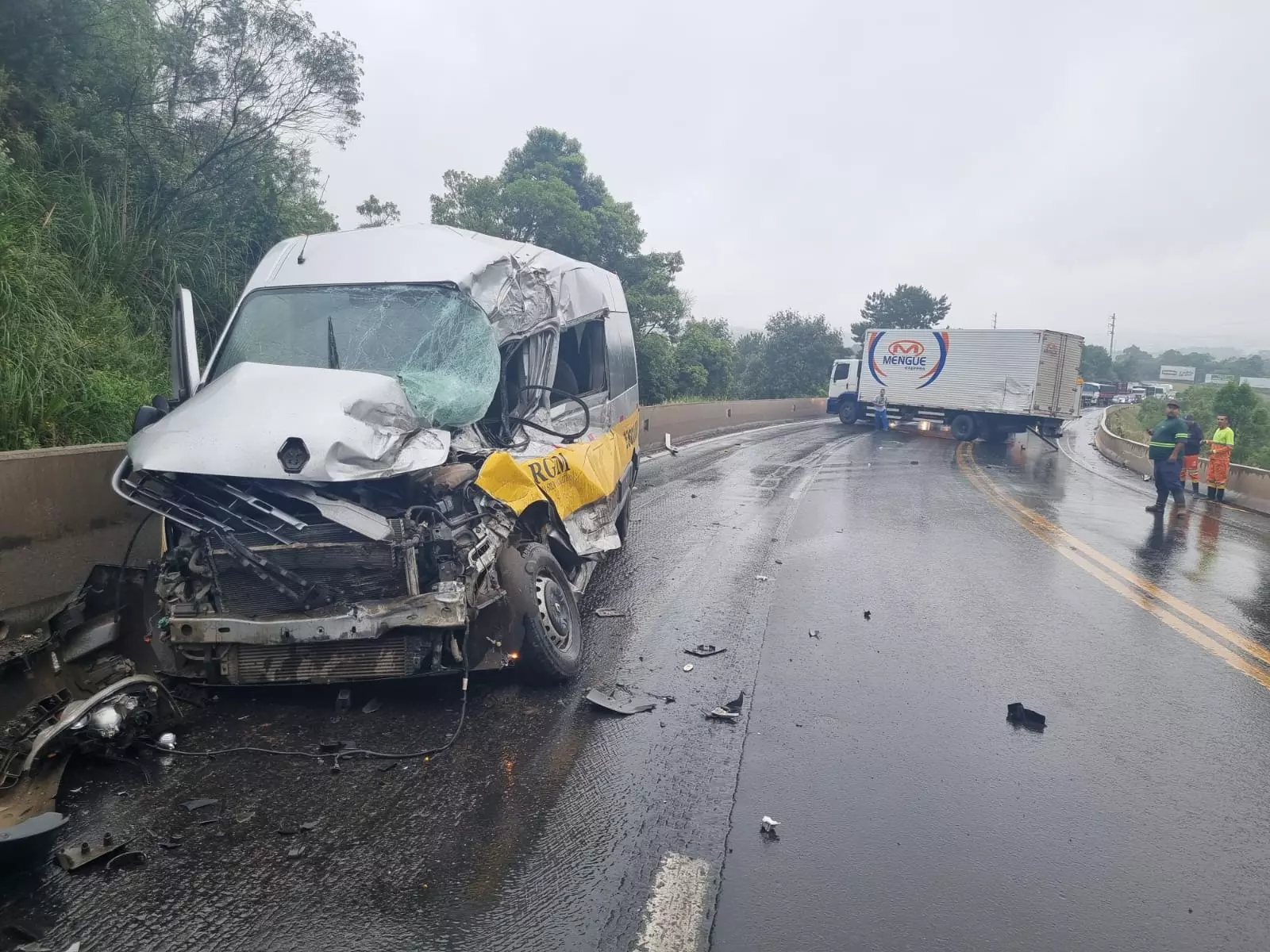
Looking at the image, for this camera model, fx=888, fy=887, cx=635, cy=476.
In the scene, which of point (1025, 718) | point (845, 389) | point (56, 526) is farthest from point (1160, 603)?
point (845, 389)

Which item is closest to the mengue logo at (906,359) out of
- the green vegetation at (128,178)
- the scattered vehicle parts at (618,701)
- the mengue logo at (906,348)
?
the mengue logo at (906,348)

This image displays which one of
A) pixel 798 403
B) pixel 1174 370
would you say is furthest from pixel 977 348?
pixel 1174 370

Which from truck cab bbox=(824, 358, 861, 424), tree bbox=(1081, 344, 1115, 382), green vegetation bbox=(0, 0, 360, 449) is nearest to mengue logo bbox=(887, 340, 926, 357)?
truck cab bbox=(824, 358, 861, 424)

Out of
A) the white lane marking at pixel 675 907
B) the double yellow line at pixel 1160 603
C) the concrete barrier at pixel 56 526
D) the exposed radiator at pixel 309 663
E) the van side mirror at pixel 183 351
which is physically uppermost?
the van side mirror at pixel 183 351

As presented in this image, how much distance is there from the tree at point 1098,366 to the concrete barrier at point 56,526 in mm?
126268

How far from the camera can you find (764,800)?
3.95m

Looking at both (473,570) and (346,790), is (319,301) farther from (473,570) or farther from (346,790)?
(346,790)

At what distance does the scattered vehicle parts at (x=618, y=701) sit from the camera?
193 inches

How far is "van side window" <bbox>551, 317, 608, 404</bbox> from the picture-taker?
7.00 metres

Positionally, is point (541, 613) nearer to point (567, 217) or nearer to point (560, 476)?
point (560, 476)

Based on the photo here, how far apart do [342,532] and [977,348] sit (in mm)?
27977

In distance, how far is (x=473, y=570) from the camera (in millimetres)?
4570

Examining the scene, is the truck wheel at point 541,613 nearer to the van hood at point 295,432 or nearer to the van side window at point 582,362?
the van hood at point 295,432

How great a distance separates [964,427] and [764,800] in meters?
28.3
